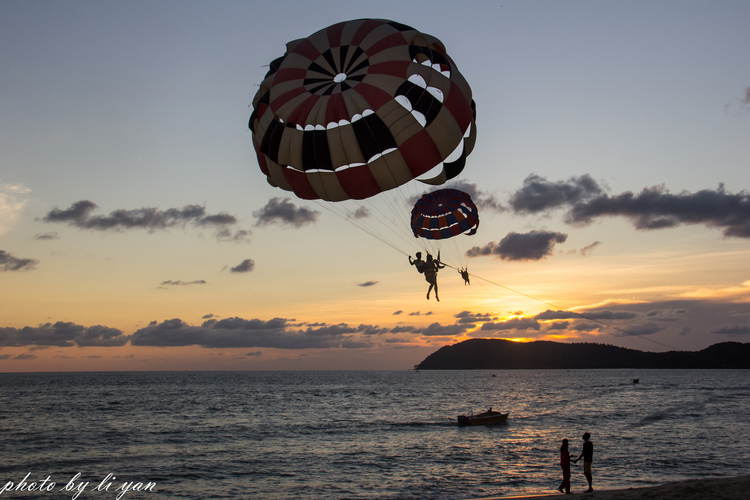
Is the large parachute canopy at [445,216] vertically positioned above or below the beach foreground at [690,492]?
above

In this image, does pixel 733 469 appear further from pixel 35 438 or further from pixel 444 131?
pixel 35 438

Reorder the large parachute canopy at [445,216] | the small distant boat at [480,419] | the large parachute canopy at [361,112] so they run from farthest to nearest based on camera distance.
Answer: the small distant boat at [480,419] → the large parachute canopy at [445,216] → the large parachute canopy at [361,112]

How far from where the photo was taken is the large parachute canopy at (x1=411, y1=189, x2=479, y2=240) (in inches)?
845

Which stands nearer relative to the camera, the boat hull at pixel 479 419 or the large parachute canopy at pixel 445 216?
the large parachute canopy at pixel 445 216

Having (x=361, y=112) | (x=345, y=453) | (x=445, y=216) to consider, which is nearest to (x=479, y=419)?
(x=345, y=453)

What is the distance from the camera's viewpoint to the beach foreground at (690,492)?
1448 cm

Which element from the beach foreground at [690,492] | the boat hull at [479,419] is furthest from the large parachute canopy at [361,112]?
the boat hull at [479,419]

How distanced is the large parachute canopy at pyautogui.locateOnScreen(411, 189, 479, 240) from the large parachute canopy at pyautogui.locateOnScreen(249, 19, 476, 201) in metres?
6.73

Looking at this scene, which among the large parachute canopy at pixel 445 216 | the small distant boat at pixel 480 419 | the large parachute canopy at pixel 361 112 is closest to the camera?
the large parachute canopy at pixel 361 112

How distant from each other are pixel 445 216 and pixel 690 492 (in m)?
12.0

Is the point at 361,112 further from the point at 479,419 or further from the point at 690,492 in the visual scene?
the point at 479,419

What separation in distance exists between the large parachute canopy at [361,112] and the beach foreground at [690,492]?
33.1 feet

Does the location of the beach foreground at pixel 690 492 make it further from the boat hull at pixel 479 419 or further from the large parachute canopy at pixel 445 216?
the boat hull at pixel 479 419

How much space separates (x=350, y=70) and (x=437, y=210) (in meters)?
9.04
